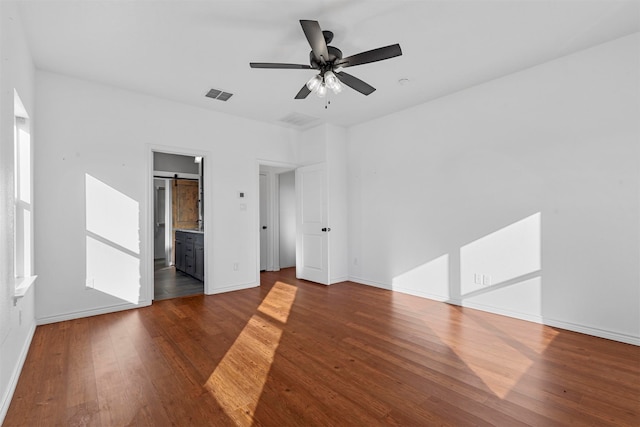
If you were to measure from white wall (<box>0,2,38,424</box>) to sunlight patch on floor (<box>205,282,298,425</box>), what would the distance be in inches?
49.1

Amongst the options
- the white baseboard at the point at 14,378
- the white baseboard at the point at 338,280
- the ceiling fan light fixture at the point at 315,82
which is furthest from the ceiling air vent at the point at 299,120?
the white baseboard at the point at 14,378

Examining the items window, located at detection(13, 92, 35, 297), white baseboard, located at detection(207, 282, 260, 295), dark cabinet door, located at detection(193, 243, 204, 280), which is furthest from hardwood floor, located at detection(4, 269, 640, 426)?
dark cabinet door, located at detection(193, 243, 204, 280)

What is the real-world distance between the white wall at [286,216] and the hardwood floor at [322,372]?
3333 mm

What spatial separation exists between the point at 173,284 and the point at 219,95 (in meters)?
3.35

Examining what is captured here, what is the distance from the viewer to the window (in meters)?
2.86

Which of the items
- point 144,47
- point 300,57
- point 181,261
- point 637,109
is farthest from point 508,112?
point 181,261

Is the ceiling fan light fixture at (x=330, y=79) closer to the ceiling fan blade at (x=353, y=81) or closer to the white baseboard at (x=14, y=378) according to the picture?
the ceiling fan blade at (x=353, y=81)

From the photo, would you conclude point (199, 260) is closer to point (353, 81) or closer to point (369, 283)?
point (369, 283)

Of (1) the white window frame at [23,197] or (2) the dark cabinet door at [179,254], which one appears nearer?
(1) the white window frame at [23,197]

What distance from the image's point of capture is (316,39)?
2273 millimetres

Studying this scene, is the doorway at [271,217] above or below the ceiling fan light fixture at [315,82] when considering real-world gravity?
below

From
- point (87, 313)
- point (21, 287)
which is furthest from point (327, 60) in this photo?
point (87, 313)

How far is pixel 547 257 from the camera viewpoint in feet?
10.8

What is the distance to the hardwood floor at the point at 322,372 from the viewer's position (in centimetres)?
184
